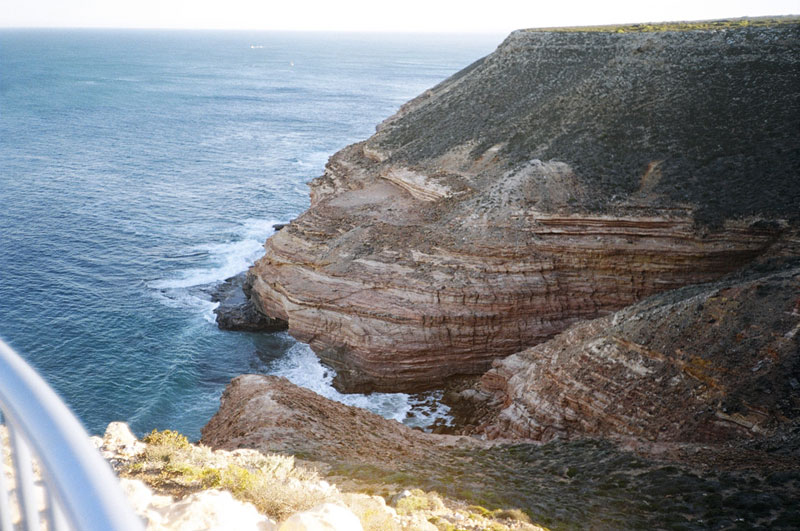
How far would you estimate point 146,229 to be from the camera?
44875 millimetres

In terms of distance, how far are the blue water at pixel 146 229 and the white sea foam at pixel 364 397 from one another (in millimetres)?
88

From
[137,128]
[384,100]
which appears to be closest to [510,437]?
[137,128]

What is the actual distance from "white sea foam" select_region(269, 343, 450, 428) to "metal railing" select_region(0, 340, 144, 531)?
2383 centimetres

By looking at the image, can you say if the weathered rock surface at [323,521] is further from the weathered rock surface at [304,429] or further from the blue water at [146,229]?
the blue water at [146,229]

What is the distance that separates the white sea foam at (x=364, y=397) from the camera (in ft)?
86.7

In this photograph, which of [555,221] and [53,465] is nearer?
[53,465]

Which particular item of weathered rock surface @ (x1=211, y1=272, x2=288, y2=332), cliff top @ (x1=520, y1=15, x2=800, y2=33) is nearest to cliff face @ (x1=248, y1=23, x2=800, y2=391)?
weathered rock surface @ (x1=211, y1=272, x2=288, y2=332)

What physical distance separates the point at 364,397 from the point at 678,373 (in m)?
13.0

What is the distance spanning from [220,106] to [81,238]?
56.4 m

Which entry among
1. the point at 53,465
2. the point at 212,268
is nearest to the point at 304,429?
the point at 53,465

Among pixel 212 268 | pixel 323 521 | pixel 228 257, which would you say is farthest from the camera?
pixel 228 257

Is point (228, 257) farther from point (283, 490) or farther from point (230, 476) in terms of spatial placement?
point (283, 490)

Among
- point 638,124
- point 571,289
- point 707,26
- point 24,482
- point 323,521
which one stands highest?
point 707,26

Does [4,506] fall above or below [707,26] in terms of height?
below
